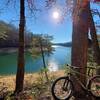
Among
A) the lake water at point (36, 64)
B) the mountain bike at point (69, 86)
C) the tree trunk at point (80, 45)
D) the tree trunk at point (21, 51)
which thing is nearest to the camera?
the mountain bike at point (69, 86)

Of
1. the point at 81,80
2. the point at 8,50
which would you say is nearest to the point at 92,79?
the point at 81,80

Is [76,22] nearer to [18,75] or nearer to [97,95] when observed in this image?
[97,95]

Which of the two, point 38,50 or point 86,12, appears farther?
point 38,50

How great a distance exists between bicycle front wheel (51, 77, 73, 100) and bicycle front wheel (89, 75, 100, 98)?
491mm

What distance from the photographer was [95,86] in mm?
6262

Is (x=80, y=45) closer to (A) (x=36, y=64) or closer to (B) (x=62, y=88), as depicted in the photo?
(B) (x=62, y=88)

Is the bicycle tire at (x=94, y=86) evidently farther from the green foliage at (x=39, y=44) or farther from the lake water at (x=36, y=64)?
the green foliage at (x=39, y=44)

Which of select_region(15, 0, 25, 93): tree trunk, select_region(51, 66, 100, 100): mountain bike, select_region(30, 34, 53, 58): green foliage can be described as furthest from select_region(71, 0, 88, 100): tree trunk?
select_region(30, 34, 53, 58): green foliage

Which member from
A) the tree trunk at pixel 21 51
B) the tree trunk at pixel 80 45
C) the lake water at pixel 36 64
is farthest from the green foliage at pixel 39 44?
the tree trunk at pixel 80 45

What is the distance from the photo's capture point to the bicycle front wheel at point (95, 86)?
5.96m

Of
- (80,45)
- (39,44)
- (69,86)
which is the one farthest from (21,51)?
(39,44)

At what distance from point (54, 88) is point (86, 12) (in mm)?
2089

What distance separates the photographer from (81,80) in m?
6.26

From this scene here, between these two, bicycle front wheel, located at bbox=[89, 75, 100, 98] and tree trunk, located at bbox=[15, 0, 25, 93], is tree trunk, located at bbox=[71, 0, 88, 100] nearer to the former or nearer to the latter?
bicycle front wheel, located at bbox=[89, 75, 100, 98]
